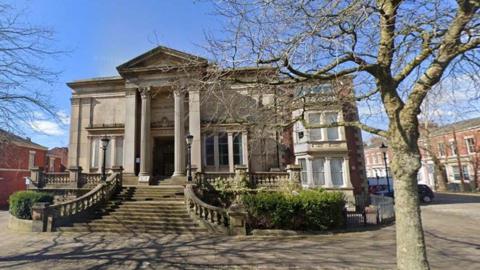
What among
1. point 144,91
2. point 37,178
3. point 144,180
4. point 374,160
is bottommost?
point 144,180

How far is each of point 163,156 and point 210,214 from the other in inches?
459

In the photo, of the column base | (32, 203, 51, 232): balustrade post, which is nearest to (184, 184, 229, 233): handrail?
(32, 203, 51, 232): balustrade post

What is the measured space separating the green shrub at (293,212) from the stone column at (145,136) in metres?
9.87

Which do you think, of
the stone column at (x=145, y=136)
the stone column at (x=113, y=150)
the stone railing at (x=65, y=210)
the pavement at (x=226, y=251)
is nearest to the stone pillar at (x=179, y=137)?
the stone column at (x=145, y=136)

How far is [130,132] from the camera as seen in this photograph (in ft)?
66.3

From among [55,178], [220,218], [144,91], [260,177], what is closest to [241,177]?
[260,177]

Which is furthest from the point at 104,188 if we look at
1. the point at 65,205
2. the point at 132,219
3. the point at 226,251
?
the point at 226,251

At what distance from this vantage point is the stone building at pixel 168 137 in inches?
783

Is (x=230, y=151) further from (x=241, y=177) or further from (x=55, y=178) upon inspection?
(x=55, y=178)

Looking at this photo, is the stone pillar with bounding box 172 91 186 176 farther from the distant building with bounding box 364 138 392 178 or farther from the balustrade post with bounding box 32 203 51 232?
the distant building with bounding box 364 138 392 178

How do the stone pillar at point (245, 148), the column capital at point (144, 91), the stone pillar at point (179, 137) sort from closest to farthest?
the stone pillar at point (179, 137) < the stone pillar at point (245, 148) < the column capital at point (144, 91)

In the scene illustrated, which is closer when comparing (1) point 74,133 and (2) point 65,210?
(2) point 65,210

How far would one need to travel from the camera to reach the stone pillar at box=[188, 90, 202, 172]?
1952 centimetres

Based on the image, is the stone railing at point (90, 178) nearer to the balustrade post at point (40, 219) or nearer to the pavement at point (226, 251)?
the balustrade post at point (40, 219)
